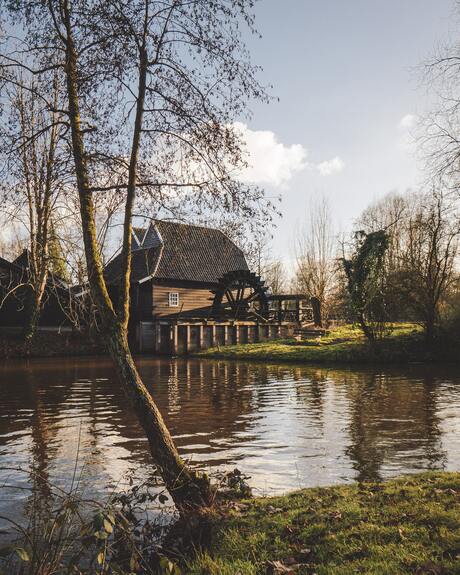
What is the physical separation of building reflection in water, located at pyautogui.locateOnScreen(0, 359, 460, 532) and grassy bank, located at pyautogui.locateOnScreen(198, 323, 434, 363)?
14.6ft

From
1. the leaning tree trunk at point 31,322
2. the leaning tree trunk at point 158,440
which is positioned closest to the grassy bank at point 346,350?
the leaning tree trunk at point 31,322

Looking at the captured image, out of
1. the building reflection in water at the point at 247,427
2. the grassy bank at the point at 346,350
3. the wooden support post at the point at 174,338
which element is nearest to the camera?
the building reflection in water at the point at 247,427

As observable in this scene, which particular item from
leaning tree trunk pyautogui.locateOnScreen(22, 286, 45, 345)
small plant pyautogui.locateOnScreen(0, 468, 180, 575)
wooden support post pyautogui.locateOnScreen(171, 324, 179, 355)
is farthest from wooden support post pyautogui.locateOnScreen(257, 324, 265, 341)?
small plant pyautogui.locateOnScreen(0, 468, 180, 575)

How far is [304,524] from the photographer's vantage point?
439 centimetres

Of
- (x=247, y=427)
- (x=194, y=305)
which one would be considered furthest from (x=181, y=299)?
(x=247, y=427)

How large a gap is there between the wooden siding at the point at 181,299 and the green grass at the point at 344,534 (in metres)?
27.3

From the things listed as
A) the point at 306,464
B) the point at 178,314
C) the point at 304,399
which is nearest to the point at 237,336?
the point at 178,314

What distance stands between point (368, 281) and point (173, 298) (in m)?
14.6

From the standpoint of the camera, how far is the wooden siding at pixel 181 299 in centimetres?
3206

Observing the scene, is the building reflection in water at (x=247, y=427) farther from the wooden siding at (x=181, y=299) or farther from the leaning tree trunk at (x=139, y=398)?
the wooden siding at (x=181, y=299)

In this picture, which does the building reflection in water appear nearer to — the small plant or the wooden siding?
the small plant

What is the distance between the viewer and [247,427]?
9781 millimetres

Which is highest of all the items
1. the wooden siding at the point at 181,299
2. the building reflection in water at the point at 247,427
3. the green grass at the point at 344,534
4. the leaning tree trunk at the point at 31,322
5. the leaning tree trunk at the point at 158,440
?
the wooden siding at the point at 181,299

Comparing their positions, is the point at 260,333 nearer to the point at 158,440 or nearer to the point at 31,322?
the point at 31,322
